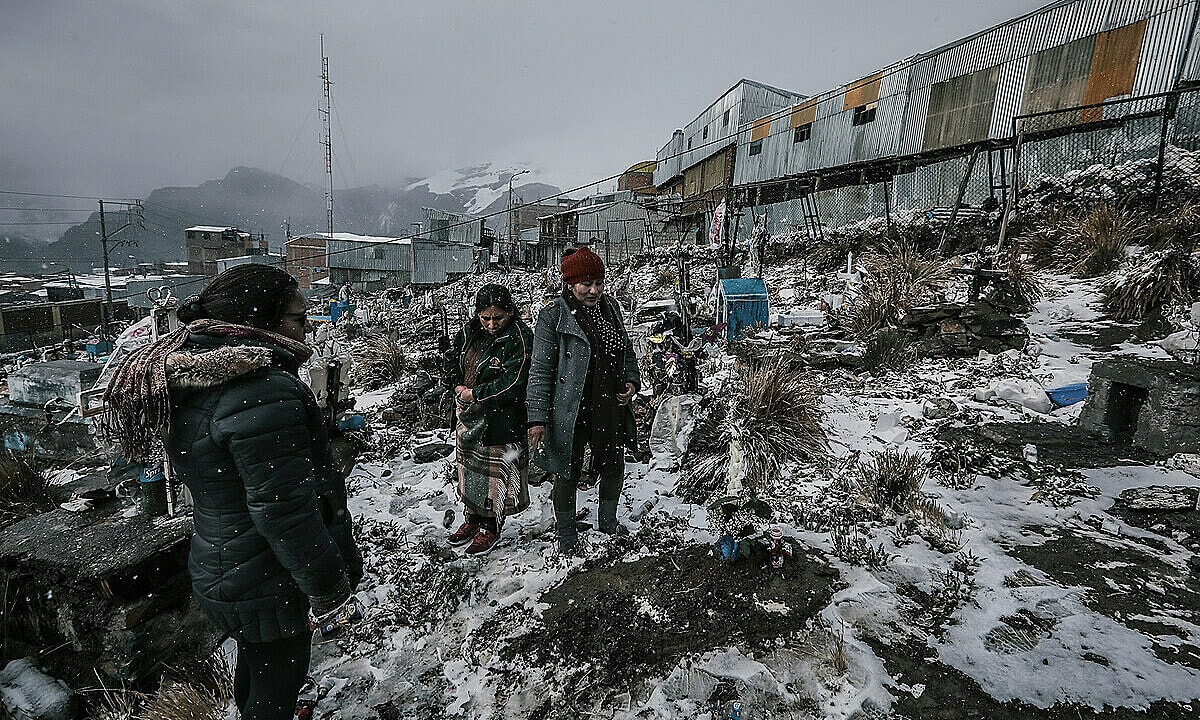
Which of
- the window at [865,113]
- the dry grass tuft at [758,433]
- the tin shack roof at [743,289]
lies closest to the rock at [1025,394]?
the dry grass tuft at [758,433]

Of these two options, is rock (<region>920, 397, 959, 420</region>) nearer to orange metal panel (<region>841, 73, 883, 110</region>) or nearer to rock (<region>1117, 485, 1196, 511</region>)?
rock (<region>1117, 485, 1196, 511</region>)

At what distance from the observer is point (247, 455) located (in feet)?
4.80

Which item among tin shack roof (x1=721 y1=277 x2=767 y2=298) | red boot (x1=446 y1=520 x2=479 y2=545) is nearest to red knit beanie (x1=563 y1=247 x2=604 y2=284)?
→ red boot (x1=446 y1=520 x2=479 y2=545)

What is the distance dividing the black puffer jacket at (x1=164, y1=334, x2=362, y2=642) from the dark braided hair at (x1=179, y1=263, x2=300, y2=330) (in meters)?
0.12

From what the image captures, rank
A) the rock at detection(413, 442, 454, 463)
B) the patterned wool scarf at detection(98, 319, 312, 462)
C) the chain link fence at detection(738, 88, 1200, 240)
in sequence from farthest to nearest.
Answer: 1. the chain link fence at detection(738, 88, 1200, 240)
2. the rock at detection(413, 442, 454, 463)
3. the patterned wool scarf at detection(98, 319, 312, 462)

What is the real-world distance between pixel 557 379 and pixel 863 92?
22.3 metres

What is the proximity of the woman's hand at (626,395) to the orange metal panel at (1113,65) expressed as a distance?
1639cm

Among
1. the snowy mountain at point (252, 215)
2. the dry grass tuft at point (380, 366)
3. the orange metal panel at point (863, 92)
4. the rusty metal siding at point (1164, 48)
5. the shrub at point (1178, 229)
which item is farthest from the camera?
the snowy mountain at point (252, 215)

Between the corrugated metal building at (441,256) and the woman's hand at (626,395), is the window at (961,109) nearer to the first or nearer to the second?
the woman's hand at (626,395)

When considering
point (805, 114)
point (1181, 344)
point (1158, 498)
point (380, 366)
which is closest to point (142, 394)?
point (1158, 498)

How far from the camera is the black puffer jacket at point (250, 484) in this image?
1469 millimetres

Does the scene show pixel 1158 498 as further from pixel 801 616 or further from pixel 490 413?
pixel 490 413

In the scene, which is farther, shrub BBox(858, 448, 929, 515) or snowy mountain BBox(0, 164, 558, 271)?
snowy mountain BBox(0, 164, 558, 271)

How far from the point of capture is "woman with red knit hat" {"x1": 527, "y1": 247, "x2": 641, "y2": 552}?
2.86 meters
